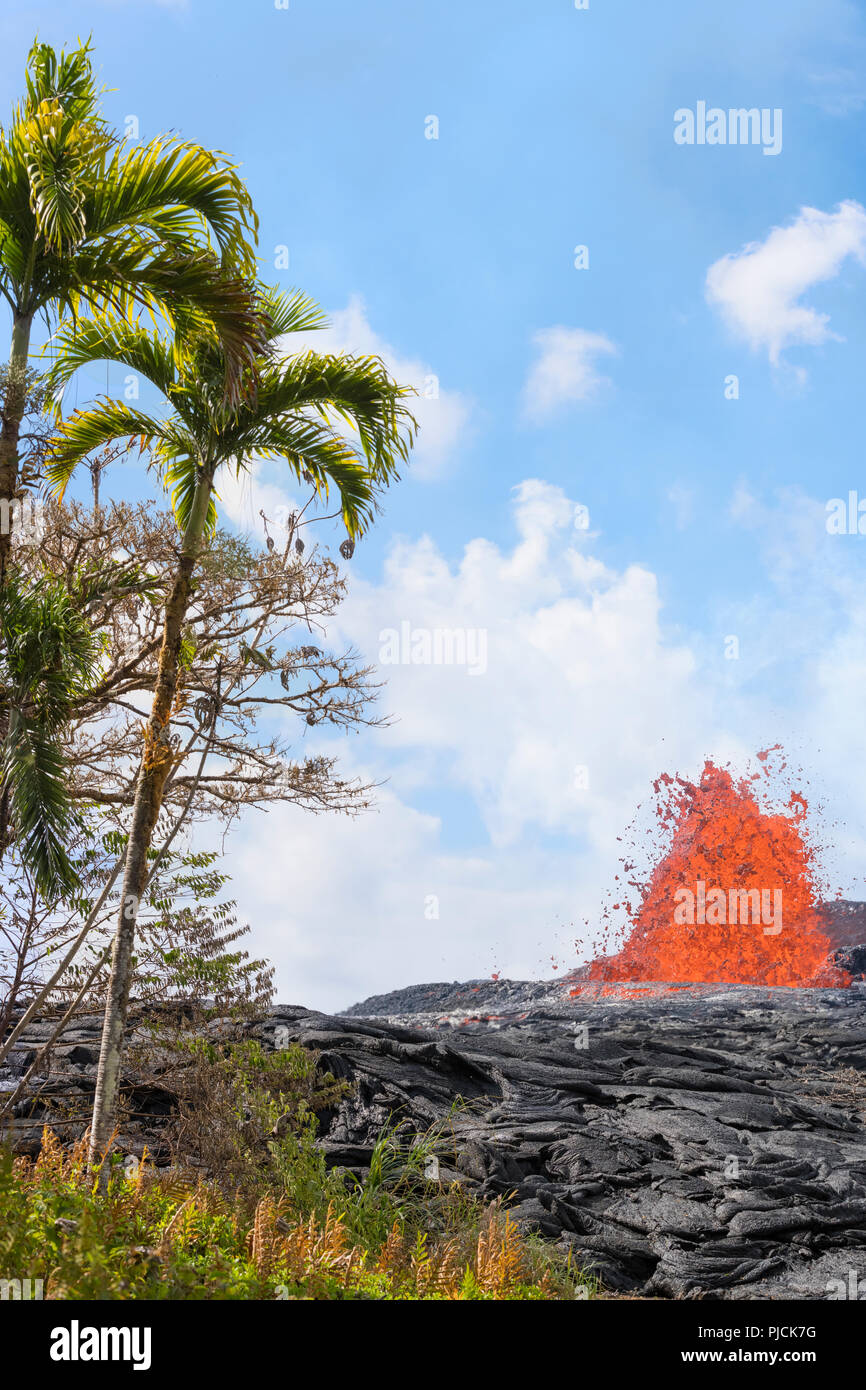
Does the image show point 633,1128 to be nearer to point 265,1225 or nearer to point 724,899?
point 265,1225

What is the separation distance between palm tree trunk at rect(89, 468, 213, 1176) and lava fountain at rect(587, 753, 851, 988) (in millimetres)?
20005

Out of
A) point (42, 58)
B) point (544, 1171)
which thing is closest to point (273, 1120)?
point (544, 1171)

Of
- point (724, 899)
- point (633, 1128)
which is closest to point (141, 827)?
point (633, 1128)

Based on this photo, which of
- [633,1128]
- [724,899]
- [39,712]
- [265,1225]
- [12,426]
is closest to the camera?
[265,1225]

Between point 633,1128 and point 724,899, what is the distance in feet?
61.5

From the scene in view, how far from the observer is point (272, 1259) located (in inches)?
171

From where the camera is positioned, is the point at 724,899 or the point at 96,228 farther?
the point at 724,899

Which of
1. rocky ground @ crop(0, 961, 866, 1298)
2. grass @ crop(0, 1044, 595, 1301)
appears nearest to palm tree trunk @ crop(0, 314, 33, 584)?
grass @ crop(0, 1044, 595, 1301)

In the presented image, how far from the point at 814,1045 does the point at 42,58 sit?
1480 cm

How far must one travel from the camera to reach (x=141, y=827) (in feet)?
25.2

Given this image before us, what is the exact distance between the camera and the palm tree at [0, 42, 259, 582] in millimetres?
7551

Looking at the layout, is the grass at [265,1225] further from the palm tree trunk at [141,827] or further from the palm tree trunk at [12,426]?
the palm tree trunk at [12,426]

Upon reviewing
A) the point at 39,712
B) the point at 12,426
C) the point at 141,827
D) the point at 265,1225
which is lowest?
the point at 265,1225
